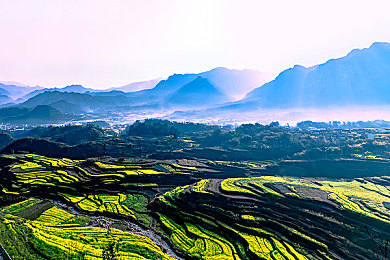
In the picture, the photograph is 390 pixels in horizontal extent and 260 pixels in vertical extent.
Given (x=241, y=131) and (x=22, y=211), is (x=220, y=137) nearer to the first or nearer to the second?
(x=241, y=131)

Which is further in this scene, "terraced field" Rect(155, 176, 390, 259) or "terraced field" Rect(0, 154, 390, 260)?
"terraced field" Rect(155, 176, 390, 259)

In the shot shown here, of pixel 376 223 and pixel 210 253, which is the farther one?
pixel 376 223

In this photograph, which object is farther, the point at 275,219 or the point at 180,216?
the point at 180,216

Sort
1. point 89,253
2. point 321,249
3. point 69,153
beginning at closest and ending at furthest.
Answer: point 89,253 < point 321,249 < point 69,153

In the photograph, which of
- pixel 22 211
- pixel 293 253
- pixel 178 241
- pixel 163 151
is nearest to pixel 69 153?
pixel 163 151

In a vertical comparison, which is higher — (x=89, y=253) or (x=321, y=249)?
(x=89, y=253)

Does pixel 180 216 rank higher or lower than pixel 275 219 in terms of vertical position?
lower

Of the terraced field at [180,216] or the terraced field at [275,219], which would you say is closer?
the terraced field at [180,216]

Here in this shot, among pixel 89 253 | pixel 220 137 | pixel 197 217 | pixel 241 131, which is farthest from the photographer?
pixel 241 131
